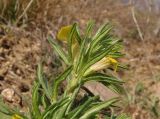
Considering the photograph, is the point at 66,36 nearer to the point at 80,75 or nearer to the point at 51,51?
the point at 80,75

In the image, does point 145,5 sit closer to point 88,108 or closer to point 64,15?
point 64,15

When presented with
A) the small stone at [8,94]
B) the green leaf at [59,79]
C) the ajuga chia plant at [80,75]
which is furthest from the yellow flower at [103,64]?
the small stone at [8,94]

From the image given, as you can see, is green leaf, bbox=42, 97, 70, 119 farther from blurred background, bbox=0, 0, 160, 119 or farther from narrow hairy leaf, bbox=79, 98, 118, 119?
blurred background, bbox=0, 0, 160, 119

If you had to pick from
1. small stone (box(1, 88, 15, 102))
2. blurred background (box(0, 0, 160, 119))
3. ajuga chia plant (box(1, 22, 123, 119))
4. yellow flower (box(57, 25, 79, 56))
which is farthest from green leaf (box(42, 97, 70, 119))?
small stone (box(1, 88, 15, 102))

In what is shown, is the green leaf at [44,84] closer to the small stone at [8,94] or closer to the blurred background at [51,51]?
A: the blurred background at [51,51]

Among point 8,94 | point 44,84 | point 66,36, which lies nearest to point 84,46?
point 66,36

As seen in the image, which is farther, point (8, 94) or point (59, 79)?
point (8, 94)
